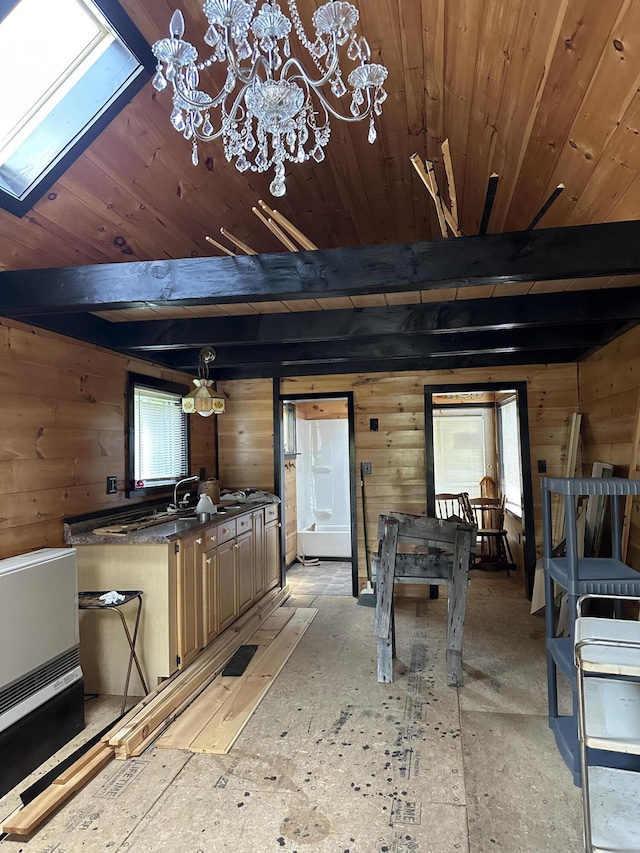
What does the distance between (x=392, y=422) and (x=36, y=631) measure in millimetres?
3621

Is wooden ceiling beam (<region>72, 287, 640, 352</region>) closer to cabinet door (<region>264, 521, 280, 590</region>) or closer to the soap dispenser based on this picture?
the soap dispenser

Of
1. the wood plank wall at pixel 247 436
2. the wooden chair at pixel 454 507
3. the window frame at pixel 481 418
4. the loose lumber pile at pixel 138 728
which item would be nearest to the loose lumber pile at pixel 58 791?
the loose lumber pile at pixel 138 728

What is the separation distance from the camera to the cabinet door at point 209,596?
11.5ft

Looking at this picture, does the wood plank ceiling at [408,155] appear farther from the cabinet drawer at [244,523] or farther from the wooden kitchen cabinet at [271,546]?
the wooden kitchen cabinet at [271,546]

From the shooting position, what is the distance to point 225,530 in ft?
12.9

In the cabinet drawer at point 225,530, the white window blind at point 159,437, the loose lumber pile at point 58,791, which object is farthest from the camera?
the white window blind at point 159,437

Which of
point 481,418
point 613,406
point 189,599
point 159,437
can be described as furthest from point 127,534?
point 481,418

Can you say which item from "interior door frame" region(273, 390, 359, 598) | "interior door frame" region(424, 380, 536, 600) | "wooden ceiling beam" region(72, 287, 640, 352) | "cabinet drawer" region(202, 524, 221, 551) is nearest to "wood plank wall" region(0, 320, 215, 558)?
"wooden ceiling beam" region(72, 287, 640, 352)

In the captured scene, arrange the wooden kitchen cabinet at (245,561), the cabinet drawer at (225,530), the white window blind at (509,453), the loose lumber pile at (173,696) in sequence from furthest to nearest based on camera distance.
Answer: the white window blind at (509,453) < the wooden kitchen cabinet at (245,561) < the cabinet drawer at (225,530) < the loose lumber pile at (173,696)

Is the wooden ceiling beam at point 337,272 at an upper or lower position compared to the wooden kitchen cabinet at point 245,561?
upper

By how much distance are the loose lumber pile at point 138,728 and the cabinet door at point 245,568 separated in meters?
0.33

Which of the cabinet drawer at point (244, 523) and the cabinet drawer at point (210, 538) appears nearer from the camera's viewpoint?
the cabinet drawer at point (210, 538)

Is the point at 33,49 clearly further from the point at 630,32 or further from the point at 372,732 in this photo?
the point at 372,732

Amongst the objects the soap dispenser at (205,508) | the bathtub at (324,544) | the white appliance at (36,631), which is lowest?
the bathtub at (324,544)
